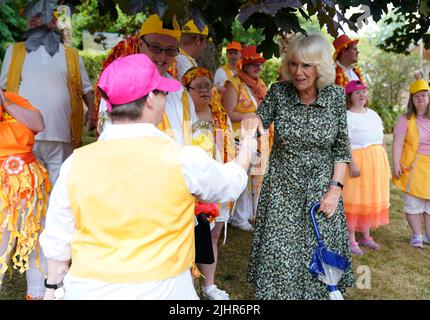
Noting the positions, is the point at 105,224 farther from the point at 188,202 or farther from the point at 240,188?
the point at 240,188

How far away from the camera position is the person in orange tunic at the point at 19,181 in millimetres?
2770

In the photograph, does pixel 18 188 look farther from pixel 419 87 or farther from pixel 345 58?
pixel 419 87

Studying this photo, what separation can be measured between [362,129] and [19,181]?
11.3 feet

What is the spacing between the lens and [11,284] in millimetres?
3949

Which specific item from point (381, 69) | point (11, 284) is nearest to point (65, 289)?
point (11, 284)

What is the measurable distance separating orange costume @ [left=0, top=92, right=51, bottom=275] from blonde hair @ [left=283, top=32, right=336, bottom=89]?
1705 mm

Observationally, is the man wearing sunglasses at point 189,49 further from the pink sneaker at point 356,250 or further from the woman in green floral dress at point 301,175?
the pink sneaker at point 356,250

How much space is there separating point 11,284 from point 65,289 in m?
2.52

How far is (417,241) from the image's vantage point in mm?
5176

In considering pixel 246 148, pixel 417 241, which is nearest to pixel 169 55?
pixel 246 148
